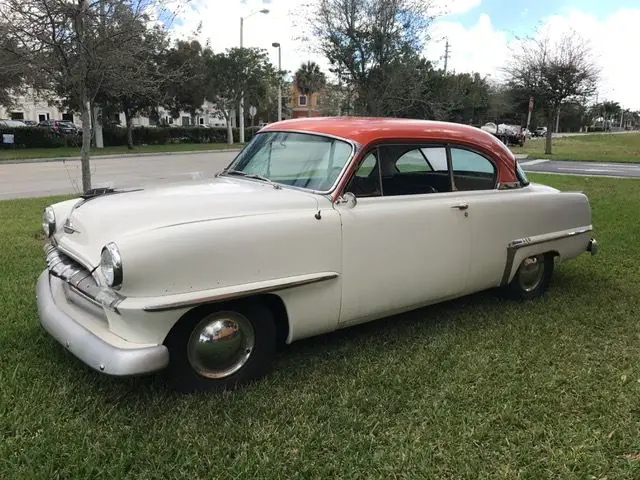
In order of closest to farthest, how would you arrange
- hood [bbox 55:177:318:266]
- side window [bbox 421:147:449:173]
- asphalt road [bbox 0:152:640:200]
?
hood [bbox 55:177:318:266] → side window [bbox 421:147:449:173] → asphalt road [bbox 0:152:640:200]

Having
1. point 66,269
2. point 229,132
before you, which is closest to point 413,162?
point 66,269

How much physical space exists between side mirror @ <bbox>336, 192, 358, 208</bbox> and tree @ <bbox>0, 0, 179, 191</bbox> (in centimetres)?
496

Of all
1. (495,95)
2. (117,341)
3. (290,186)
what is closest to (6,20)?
(290,186)

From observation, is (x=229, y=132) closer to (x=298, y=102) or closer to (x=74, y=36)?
(x=74, y=36)

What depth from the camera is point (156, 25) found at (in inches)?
304

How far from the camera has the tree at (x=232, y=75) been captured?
37.7 meters

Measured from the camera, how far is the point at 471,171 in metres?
4.35

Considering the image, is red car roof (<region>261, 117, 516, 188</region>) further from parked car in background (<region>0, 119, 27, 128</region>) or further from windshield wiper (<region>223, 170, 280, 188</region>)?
parked car in background (<region>0, 119, 27, 128</region>)

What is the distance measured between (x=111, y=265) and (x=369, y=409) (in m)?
1.55

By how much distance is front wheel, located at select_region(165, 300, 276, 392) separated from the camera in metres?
2.96

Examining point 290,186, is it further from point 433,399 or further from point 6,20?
point 6,20

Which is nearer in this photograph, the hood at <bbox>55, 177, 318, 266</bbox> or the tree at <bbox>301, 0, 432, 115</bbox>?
the hood at <bbox>55, 177, 318, 266</bbox>

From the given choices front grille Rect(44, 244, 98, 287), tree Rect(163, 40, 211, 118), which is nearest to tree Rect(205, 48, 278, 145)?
tree Rect(163, 40, 211, 118)

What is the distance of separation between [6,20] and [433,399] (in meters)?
6.66
